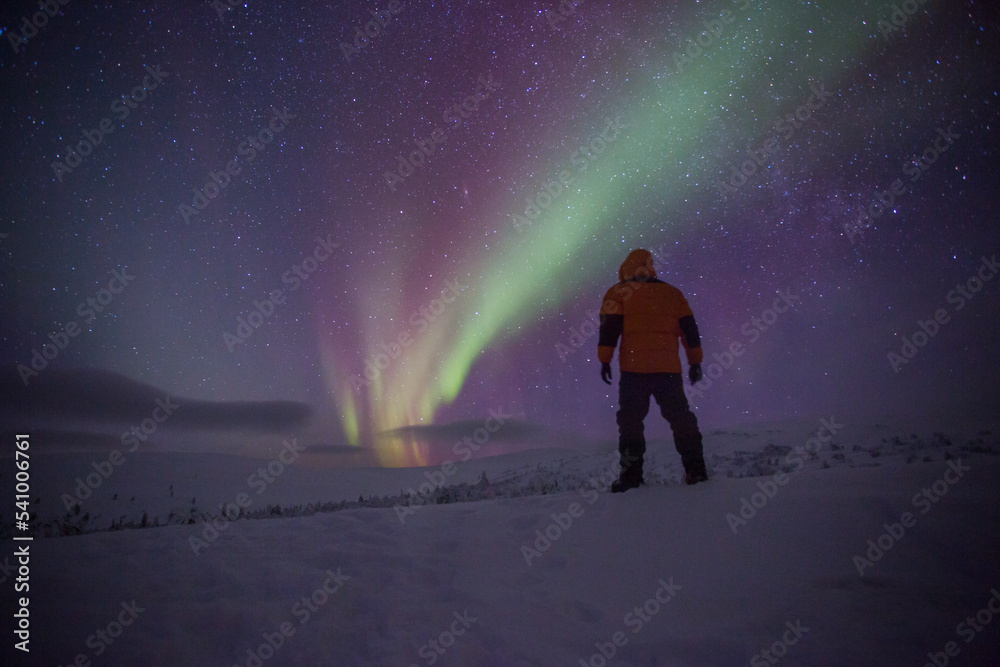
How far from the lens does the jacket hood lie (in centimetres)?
562

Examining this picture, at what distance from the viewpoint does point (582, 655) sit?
2277 millimetres

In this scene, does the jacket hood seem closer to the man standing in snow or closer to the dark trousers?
the man standing in snow

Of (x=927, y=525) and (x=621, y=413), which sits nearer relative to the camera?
(x=927, y=525)

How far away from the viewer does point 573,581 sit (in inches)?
118

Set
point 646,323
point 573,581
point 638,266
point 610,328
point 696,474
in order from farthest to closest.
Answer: point 638,266 → point 610,328 → point 646,323 → point 696,474 → point 573,581

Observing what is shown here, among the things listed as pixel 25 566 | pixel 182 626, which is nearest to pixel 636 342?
pixel 182 626

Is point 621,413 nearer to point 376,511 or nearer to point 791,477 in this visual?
point 791,477

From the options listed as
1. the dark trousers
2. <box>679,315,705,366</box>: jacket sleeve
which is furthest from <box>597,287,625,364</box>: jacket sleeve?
<box>679,315,705,366</box>: jacket sleeve

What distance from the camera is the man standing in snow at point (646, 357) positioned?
5.10m

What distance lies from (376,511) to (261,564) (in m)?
1.70

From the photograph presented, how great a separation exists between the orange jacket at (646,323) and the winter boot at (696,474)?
110 cm

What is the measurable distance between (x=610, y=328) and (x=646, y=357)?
562mm

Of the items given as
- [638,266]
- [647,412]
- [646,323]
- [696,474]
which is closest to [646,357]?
[646,323]

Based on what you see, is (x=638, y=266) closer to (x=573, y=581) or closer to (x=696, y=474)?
(x=696, y=474)
